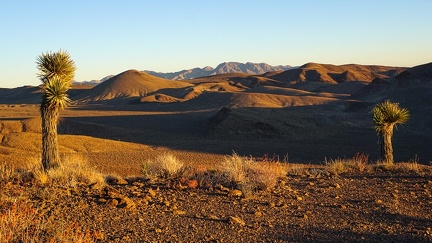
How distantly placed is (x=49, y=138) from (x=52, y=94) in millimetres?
1298

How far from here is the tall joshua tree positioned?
13477mm

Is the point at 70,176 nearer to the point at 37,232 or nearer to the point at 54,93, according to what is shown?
the point at 54,93

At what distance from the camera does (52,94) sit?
13617 mm

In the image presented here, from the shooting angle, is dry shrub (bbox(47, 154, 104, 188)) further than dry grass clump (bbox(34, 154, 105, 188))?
Yes

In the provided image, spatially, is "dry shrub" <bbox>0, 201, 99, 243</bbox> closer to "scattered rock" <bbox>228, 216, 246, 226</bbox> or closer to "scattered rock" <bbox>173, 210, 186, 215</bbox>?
"scattered rock" <bbox>173, 210, 186, 215</bbox>

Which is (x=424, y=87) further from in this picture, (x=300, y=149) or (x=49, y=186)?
(x=49, y=186)

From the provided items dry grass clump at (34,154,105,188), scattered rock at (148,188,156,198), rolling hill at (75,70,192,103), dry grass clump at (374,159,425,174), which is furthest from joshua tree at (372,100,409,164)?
rolling hill at (75,70,192,103)

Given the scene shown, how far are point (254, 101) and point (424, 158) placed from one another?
45.7m

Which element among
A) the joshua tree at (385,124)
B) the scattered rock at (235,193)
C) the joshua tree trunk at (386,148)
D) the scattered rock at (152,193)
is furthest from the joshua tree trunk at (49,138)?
the joshua tree trunk at (386,148)

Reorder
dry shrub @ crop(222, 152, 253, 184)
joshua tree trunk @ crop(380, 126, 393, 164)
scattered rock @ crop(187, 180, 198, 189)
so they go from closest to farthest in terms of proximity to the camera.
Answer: scattered rock @ crop(187, 180, 198, 189), dry shrub @ crop(222, 152, 253, 184), joshua tree trunk @ crop(380, 126, 393, 164)

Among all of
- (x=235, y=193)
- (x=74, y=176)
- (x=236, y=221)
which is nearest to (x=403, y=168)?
(x=235, y=193)

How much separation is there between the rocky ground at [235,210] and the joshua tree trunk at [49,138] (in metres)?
1.90

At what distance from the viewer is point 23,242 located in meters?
6.20

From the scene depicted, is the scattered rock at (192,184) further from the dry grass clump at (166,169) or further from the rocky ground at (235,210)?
the dry grass clump at (166,169)
